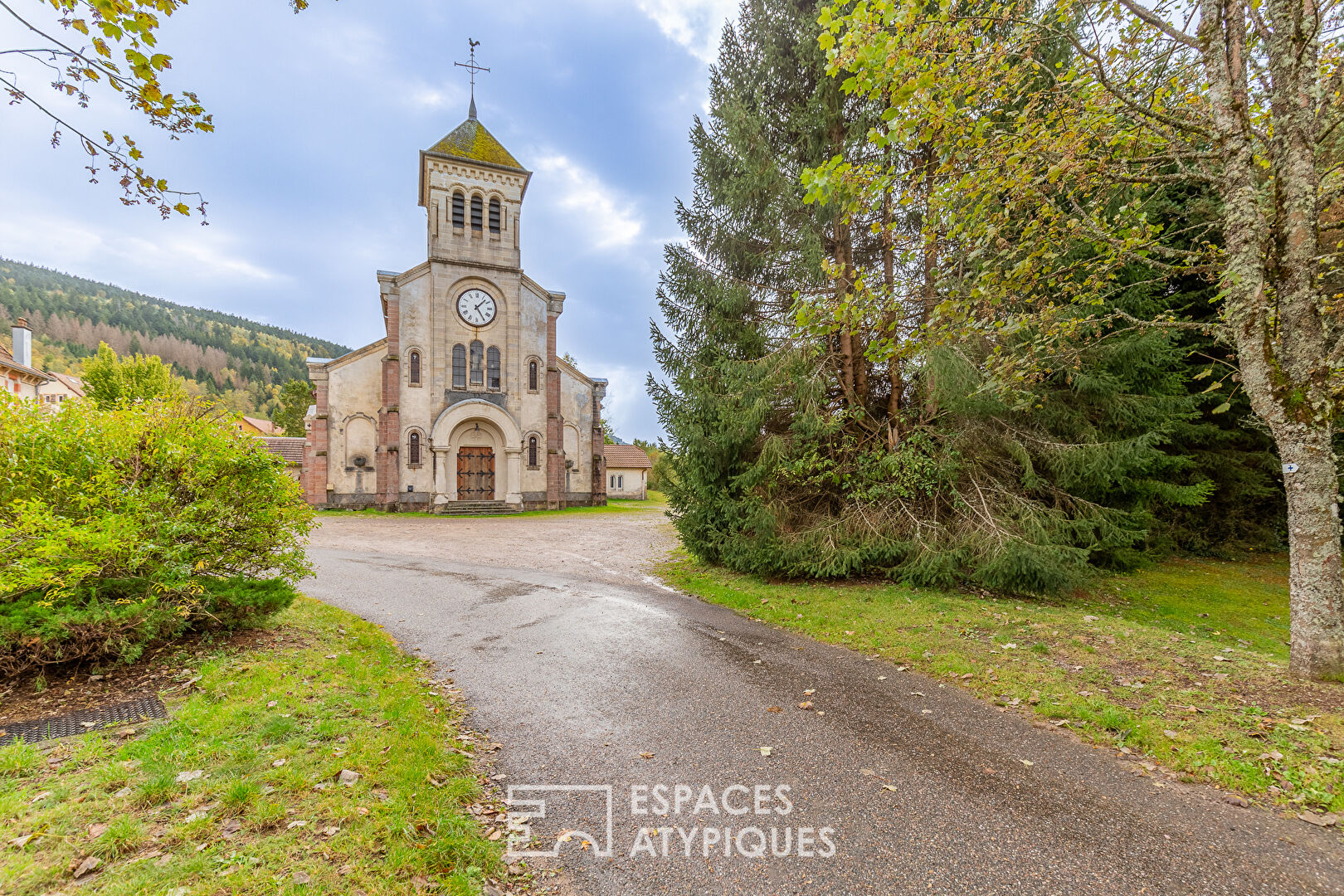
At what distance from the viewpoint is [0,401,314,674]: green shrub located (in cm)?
431

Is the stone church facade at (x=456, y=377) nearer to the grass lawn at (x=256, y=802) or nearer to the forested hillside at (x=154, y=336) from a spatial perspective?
the grass lawn at (x=256, y=802)

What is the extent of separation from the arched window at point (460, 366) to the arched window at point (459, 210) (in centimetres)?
624

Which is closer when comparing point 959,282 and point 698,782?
point 698,782

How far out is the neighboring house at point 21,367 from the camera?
94.3 ft

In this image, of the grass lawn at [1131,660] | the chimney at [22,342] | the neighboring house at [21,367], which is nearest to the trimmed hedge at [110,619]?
the grass lawn at [1131,660]

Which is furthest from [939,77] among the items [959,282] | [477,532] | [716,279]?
[477,532]

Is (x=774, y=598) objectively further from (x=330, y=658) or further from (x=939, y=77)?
(x=939, y=77)

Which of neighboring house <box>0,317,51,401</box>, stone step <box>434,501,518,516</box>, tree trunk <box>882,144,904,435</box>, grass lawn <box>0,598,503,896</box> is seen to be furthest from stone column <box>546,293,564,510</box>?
neighboring house <box>0,317,51,401</box>

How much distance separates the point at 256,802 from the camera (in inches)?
113

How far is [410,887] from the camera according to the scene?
2396mm

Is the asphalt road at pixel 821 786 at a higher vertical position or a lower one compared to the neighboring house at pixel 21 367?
lower

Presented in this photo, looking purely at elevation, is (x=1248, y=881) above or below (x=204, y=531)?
below

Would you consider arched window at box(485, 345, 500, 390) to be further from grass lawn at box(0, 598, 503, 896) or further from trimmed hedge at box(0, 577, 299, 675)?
grass lawn at box(0, 598, 503, 896)

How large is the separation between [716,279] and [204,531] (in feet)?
26.4
